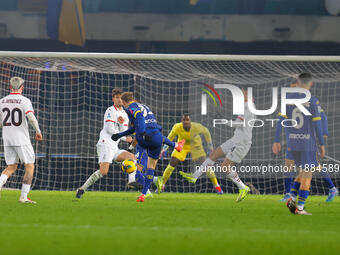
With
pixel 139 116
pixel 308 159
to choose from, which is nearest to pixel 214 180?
pixel 139 116

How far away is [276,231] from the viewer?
5.79 m

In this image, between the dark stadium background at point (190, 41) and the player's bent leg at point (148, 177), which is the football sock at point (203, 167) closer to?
the player's bent leg at point (148, 177)

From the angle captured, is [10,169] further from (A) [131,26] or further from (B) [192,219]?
Answer: (A) [131,26]

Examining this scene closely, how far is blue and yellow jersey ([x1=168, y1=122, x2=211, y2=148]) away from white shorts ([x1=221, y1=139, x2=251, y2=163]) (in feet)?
3.50

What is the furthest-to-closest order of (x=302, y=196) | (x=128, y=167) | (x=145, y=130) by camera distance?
(x=128, y=167), (x=145, y=130), (x=302, y=196)

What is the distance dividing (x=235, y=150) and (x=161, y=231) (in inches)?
231

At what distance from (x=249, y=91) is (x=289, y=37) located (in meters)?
5.94

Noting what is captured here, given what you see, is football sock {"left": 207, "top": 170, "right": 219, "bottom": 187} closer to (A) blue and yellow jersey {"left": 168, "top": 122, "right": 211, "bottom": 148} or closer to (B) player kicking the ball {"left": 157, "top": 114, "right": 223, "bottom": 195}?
(B) player kicking the ball {"left": 157, "top": 114, "right": 223, "bottom": 195}

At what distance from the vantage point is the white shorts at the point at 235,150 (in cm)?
1122

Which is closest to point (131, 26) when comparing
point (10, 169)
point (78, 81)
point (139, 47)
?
point (139, 47)

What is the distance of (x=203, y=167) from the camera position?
41.7ft
